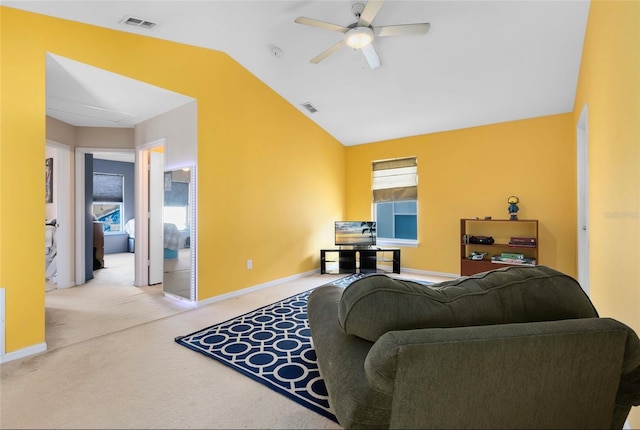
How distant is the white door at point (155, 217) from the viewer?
4461mm

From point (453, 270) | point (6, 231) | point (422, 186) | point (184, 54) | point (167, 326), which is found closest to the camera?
point (6, 231)

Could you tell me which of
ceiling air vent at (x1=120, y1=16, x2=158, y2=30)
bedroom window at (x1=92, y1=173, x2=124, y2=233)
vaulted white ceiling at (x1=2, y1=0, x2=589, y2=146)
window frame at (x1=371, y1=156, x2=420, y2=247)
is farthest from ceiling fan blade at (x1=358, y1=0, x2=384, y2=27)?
bedroom window at (x1=92, y1=173, x2=124, y2=233)

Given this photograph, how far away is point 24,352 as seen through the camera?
228cm

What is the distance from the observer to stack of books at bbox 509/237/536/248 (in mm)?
4234

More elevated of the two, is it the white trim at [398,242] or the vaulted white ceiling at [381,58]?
the vaulted white ceiling at [381,58]

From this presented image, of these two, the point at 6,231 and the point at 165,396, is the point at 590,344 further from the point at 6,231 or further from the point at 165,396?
the point at 6,231

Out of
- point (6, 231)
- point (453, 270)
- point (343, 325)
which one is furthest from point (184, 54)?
point (453, 270)

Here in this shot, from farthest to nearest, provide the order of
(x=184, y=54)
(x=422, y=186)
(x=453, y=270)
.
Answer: (x=422, y=186) < (x=453, y=270) < (x=184, y=54)

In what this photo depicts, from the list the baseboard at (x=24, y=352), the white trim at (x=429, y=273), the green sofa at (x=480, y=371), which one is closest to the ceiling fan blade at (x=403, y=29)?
the green sofa at (x=480, y=371)

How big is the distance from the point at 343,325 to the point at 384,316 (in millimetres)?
147

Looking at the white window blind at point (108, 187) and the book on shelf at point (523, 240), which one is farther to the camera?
the white window blind at point (108, 187)

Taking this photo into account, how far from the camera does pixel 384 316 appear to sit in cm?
94

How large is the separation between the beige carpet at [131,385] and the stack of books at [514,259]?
3.88 meters

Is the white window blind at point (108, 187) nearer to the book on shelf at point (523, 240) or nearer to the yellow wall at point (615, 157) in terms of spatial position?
the book on shelf at point (523, 240)
